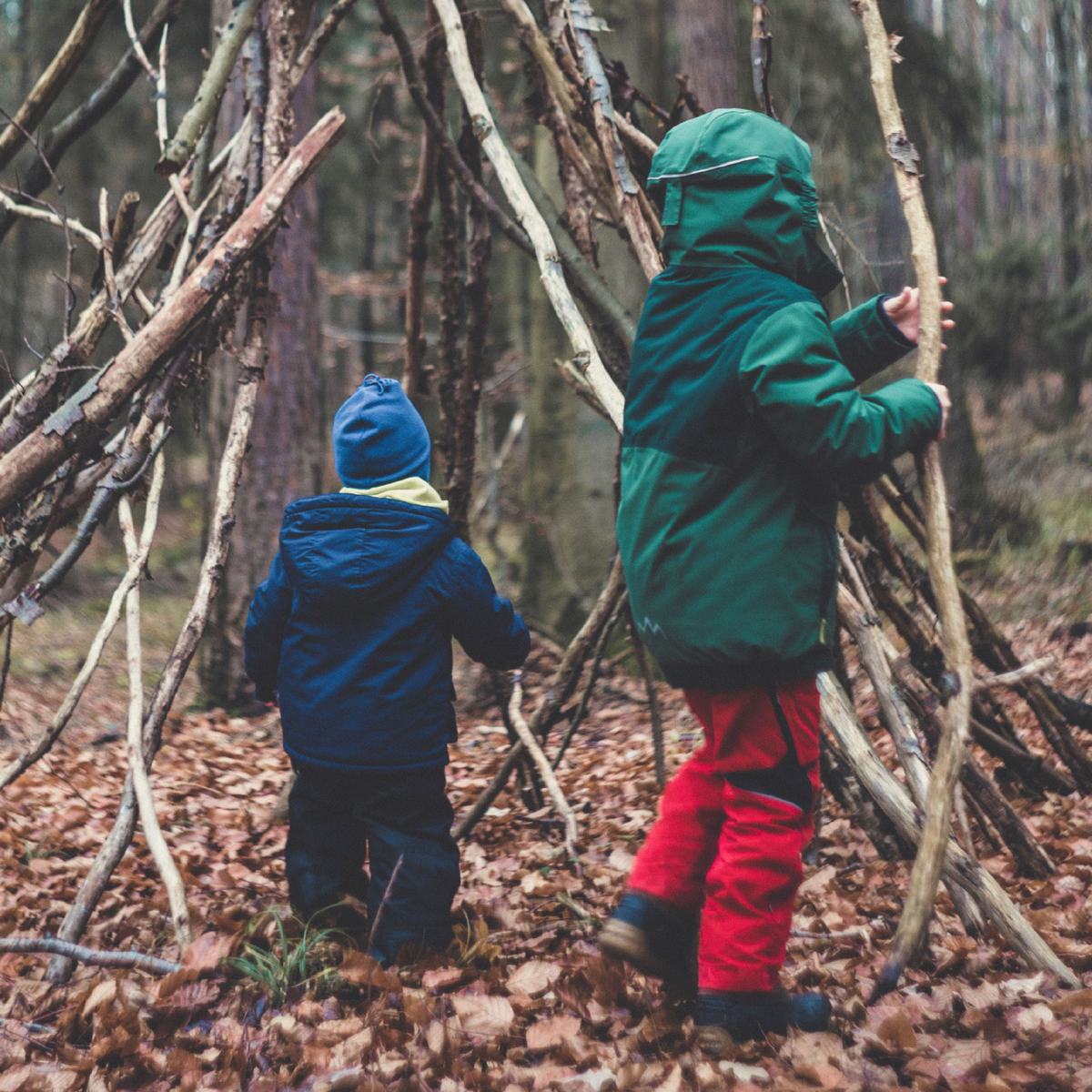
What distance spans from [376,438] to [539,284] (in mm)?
5006

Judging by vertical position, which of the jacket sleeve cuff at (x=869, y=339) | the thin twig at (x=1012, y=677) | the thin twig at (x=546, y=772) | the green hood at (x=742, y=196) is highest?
the green hood at (x=742, y=196)

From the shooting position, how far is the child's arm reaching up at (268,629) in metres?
2.75

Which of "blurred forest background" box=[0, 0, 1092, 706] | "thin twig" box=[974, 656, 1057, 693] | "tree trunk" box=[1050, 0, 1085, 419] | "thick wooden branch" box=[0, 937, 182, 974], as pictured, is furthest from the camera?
"tree trunk" box=[1050, 0, 1085, 419]

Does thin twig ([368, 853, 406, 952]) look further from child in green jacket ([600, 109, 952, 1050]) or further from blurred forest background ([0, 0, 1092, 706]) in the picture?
blurred forest background ([0, 0, 1092, 706])

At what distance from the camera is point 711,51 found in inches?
249

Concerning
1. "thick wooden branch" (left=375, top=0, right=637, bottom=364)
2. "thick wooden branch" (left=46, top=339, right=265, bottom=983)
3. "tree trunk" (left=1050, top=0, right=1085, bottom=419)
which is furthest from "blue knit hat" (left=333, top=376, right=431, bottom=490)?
"tree trunk" (left=1050, top=0, right=1085, bottom=419)

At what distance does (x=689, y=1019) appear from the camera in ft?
7.20

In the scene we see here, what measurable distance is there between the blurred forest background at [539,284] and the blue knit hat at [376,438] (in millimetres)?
669

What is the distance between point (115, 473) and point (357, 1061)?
70.2 inches

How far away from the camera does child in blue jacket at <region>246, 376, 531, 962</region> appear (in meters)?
2.61

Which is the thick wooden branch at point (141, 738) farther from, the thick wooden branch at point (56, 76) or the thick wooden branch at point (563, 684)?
the thick wooden branch at point (56, 76)

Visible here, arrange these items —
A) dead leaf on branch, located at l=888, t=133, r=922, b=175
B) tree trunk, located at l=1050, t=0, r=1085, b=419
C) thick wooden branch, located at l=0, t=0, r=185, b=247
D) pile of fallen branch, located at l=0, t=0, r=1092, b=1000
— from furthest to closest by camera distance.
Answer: tree trunk, located at l=1050, t=0, r=1085, b=419, thick wooden branch, located at l=0, t=0, r=185, b=247, pile of fallen branch, located at l=0, t=0, r=1092, b=1000, dead leaf on branch, located at l=888, t=133, r=922, b=175

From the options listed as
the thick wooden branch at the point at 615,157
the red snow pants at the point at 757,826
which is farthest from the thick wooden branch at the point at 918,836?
the thick wooden branch at the point at 615,157

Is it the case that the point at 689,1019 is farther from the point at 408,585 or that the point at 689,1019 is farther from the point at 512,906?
the point at 408,585
